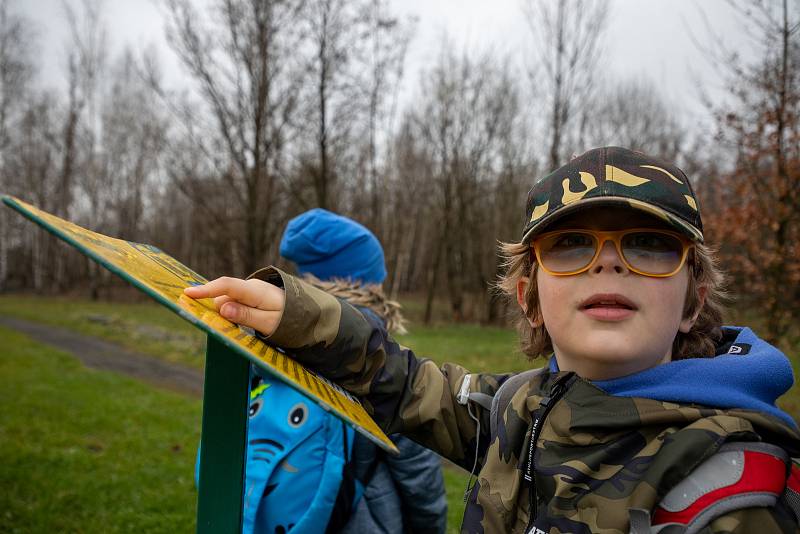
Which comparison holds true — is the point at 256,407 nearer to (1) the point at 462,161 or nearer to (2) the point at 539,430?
(2) the point at 539,430

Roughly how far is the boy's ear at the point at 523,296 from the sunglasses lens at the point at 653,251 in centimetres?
38

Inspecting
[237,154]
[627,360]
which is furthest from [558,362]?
[237,154]

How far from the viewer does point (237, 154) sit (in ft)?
32.6

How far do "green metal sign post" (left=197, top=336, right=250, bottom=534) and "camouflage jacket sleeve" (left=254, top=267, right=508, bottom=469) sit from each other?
17 centimetres

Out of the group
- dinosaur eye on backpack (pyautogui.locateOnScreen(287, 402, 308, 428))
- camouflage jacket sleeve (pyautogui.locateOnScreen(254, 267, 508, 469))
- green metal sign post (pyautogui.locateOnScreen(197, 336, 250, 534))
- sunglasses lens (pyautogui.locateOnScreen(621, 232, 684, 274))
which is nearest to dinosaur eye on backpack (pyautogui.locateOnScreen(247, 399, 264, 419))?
dinosaur eye on backpack (pyautogui.locateOnScreen(287, 402, 308, 428))

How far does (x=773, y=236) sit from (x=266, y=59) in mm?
8701

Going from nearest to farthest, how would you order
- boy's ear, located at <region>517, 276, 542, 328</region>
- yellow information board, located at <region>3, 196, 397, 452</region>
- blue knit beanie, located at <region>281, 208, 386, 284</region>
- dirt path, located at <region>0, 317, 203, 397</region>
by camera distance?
yellow information board, located at <region>3, 196, 397, 452</region> < boy's ear, located at <region>517, 276, 542, 328</region> < blue knit beanie, located at <region>281, 208, 386, 284</region> < dirt path, located at <region>0, 317, 203, 397</region>

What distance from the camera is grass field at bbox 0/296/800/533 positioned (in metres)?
4.21

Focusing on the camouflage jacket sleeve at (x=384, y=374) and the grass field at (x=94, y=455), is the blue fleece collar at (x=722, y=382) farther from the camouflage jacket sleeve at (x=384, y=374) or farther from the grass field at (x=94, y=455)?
the grass field at (x=94, y=455)

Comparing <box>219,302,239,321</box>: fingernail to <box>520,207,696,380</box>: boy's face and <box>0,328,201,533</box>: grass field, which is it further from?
<box>0,328,201,533</box>: grass field

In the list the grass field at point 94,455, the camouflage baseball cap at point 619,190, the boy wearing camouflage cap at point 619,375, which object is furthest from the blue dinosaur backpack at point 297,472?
the grass field at point 94,455

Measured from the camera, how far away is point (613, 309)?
3.71 ft

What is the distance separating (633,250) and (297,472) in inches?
51.1

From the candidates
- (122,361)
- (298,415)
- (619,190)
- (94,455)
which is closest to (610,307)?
(619,190)
